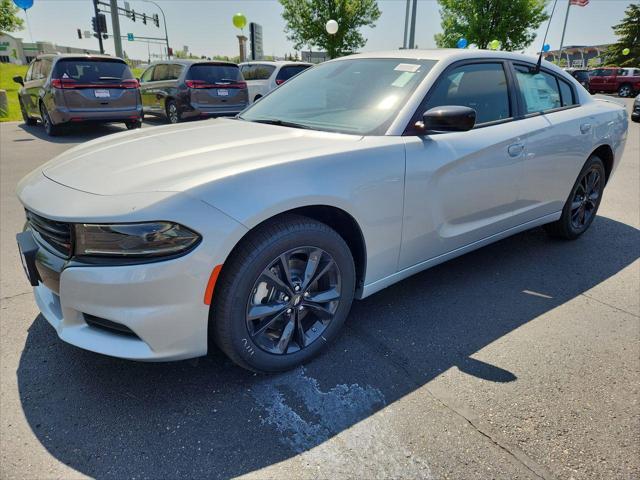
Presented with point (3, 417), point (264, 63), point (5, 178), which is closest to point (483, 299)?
point (3, 417)

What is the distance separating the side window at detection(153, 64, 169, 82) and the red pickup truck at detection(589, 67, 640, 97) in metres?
27.6

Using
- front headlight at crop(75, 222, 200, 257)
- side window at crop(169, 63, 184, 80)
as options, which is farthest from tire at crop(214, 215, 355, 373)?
side window at crop(169, 63, 184, 80)

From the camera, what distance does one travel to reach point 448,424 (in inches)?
80.3

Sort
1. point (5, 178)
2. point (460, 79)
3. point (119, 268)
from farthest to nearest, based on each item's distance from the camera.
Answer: point (5, 178) < point (460, 79) < point (119, 268)

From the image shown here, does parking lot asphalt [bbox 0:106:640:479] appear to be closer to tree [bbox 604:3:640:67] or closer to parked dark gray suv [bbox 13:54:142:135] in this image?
parked dark gray suv [bbox 13:54:142:135]

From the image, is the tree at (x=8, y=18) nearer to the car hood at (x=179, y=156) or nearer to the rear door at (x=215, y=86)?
the rear door at (x=215, y=86)

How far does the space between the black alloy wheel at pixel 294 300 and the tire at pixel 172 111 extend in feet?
31.9

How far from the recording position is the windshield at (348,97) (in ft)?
8.76

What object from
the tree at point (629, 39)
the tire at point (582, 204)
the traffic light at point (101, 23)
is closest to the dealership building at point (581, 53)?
the tree at point (629, 39)

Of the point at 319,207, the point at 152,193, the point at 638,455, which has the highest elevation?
the point at 152,193

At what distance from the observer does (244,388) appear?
224 centimetres

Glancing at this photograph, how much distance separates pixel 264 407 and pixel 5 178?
5983mm

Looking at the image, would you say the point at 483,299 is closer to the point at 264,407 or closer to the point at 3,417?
the point at 264,407

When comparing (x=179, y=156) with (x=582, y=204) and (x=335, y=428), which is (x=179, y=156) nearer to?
(x=335, y=428)
